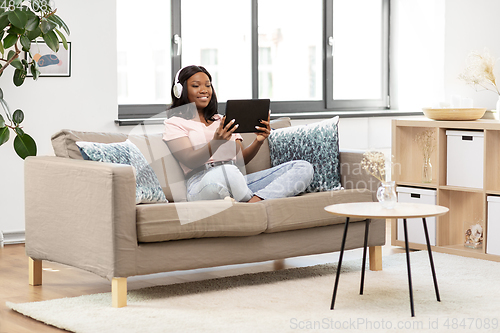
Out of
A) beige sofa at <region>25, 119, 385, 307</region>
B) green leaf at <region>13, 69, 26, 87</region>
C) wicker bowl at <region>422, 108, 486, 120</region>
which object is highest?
green leaf at <region>13, 69, 26, 87</region>

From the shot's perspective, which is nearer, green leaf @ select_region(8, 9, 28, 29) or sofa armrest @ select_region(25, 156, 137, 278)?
sofa armrest @ select_region(25, 156, 137, 278)

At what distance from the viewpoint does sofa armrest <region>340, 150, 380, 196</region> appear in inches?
146

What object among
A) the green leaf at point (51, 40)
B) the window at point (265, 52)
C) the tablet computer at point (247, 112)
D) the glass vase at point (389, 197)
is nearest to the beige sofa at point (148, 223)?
the tablet computer at point (247, 112)

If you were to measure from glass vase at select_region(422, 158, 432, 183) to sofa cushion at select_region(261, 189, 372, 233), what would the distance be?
0.91 metres

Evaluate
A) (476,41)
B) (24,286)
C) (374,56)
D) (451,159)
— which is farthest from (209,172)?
(374,56)

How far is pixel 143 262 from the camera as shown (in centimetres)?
295

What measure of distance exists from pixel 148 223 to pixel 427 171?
82.1 inches

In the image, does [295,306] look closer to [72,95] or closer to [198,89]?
[198,89]

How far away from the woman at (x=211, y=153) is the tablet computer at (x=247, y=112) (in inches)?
1.6

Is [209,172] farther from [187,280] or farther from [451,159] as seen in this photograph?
[451,159]

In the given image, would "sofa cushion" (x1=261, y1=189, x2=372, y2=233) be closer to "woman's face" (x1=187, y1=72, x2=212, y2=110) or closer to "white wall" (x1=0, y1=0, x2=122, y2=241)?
"woman's face" (x1=187, y1=72, x2=212, y2=110)

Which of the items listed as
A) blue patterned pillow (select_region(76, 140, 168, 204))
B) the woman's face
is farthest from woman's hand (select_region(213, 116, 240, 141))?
blue patterned pillow (select_region(76, 140, 168, 204))

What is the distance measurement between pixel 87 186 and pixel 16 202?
1781mm

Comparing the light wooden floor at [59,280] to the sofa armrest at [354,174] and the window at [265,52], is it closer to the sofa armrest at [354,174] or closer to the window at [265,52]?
the sofa armrest at [354,174]
